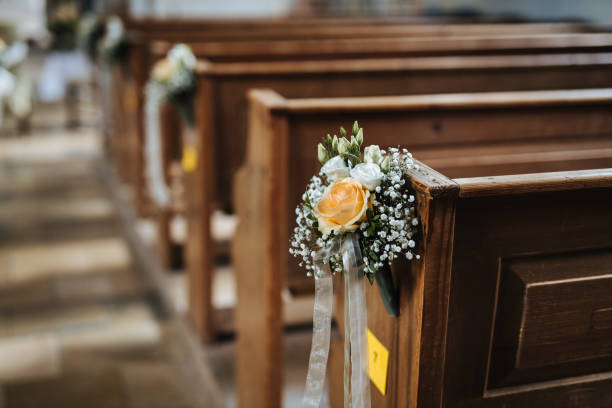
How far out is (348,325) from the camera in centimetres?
127

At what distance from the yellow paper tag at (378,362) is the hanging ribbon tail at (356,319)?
6cm

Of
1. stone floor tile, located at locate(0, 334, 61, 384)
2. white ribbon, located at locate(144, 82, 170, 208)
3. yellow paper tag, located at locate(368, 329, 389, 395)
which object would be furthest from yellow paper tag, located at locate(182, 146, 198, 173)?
yellow paper tag, located at locate(368, 329, 389, 395)

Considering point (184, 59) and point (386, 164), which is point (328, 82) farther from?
point (386, 164)

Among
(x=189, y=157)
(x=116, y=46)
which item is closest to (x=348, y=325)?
(x=189, y=157)

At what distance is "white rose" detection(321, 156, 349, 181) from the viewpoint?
1.19 metres

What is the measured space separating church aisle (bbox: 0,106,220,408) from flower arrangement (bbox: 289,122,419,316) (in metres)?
1.67

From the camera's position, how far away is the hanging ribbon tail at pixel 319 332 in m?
1.24

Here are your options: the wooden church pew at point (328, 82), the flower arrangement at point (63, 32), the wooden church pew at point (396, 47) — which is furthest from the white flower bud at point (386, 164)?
the flower arrangement at point (63, 32)

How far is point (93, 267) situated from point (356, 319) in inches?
120

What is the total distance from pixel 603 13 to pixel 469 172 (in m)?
2.86

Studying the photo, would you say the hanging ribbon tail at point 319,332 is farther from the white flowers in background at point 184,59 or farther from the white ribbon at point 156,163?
the white ribbon at point 156,163

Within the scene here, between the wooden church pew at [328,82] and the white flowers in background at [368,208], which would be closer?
the white flowers in background at [368,208]

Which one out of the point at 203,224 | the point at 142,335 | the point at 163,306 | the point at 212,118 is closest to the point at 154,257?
the point at 163,306

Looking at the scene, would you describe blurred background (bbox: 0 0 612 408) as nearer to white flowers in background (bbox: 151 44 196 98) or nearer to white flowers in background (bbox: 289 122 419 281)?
white flowers in background (bbox: 151 44 196 98)
